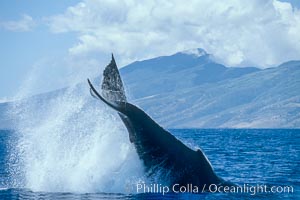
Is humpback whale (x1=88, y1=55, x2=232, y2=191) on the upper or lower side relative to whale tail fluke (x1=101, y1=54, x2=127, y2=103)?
lower

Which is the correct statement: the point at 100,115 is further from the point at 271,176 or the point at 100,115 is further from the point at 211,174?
the point at 271,176

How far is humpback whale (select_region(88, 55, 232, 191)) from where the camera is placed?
1444cm

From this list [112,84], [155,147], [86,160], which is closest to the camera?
[112,84]

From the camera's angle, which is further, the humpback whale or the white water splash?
the white water splash

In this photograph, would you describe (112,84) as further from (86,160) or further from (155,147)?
(86,160)

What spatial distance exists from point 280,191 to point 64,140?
9984 millimetres

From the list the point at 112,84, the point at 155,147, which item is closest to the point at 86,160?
the point at 155,147

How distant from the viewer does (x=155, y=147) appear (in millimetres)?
16031

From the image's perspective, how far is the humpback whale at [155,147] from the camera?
14438 mm

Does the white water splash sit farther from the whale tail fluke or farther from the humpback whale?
the whale tail fluke

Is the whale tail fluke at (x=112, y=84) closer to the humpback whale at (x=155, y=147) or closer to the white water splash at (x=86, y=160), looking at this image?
the humpback whale at (x=155, y=147)

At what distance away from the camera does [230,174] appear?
93.0 feet

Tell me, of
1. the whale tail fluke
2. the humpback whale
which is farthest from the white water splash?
the whale tail fluke

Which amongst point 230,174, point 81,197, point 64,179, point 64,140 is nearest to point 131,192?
point 81,197
